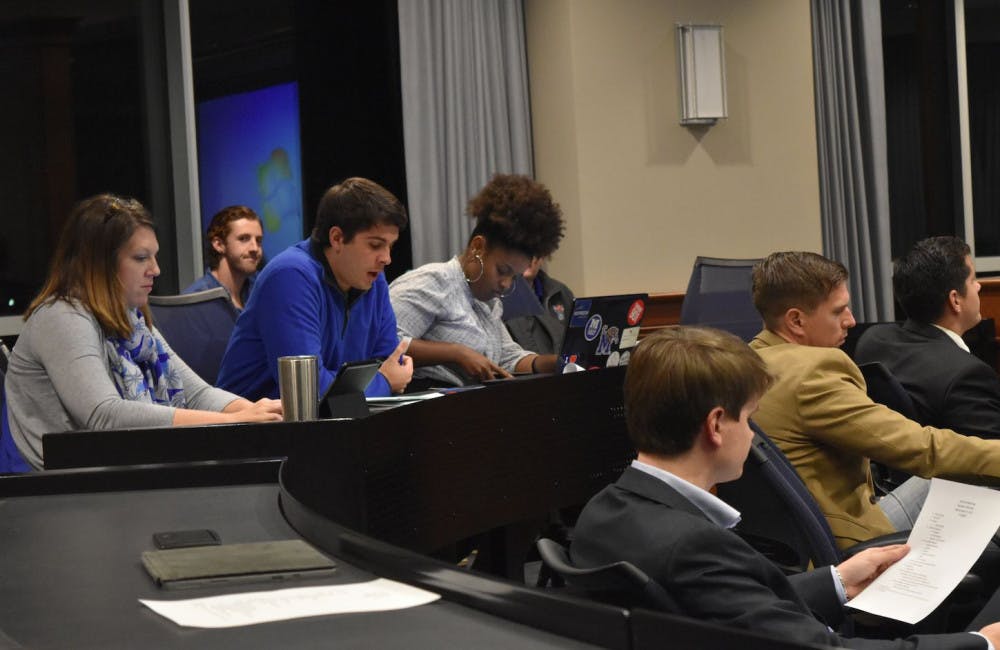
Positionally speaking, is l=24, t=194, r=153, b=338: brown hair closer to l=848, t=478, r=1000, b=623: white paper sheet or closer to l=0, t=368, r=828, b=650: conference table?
l=0, t=368, r=828, b=650: conference table

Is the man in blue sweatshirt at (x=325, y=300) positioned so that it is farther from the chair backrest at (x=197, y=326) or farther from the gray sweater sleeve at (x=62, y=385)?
the chair backrest at (x=197, y=326)

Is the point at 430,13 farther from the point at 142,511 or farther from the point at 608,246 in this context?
the point at 142,511

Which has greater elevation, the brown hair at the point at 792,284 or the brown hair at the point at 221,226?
the brown hair at the point at 221,226

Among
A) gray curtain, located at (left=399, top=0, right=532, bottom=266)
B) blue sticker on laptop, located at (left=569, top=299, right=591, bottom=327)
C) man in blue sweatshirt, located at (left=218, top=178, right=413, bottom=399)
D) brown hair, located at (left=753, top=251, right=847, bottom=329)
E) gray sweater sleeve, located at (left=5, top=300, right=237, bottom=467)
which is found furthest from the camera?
gray curtain, located at (left=399, top=0, right=532, bottom=266)

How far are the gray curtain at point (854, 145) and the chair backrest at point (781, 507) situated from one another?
4.10m

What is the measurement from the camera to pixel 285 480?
196cm

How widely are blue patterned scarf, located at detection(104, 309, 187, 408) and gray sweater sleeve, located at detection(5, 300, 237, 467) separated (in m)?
0.05

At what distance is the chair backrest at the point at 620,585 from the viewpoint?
131 centimetres

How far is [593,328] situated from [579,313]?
0.33 ft

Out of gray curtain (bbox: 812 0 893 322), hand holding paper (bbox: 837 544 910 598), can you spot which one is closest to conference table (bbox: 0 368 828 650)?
hand holding paper (bbox: 837 544 910 598)

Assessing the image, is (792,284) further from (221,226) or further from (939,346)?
(221,226)

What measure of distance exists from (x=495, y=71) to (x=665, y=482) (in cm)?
434

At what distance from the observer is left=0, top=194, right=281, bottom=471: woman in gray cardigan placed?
248 centimetres

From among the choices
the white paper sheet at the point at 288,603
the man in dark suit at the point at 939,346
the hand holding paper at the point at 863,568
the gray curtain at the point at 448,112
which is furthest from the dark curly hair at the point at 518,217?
the white paper sheet at the point at 288,603
